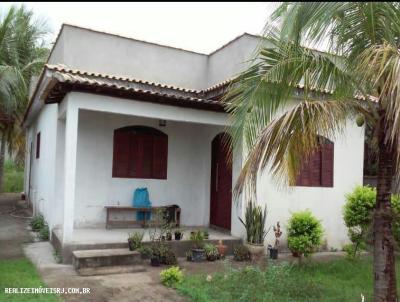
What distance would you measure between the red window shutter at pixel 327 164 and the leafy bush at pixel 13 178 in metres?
18.0

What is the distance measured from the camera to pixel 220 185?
10805mm

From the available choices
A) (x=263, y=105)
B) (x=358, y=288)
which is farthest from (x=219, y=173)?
(x=263, y=105)

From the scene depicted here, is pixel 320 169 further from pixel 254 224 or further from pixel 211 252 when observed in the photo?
pixel 211 252

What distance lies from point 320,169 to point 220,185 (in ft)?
8.69

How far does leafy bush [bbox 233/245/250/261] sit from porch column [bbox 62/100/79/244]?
3.43m

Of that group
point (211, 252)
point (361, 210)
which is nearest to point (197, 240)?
point (211, 252)

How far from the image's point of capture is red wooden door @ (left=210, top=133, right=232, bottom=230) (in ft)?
34.0

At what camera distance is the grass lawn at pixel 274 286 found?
19.2ft

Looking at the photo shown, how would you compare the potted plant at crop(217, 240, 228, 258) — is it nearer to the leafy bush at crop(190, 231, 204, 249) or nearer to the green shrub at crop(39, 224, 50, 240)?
the leafy bush at crop(190, 231, 204, 249)

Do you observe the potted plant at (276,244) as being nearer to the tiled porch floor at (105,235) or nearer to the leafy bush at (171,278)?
the tiled porch floor at (105,235)

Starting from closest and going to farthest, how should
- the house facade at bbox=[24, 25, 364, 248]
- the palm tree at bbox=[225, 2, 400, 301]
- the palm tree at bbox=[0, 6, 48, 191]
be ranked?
the palm tree at bbox=[225, 2, 400, 301] → the house facade at bbox=[24, 25, 364, 248] → the palm tree at bbox=[0, 6, 48, 191]

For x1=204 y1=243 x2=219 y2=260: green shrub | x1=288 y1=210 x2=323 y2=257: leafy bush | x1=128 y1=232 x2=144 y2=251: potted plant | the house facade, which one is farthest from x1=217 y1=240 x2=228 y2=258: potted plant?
x1=128 y1=232 x2=144 y2=251: potted plant

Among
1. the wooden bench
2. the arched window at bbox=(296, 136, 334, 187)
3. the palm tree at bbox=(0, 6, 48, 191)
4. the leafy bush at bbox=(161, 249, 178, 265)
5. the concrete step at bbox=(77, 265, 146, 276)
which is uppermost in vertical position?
the palm tree at bbox=(0, 6, 48, 191)

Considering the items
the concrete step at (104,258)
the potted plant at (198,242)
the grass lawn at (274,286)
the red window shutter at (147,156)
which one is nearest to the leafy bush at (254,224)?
the potted plant at (198,242)
